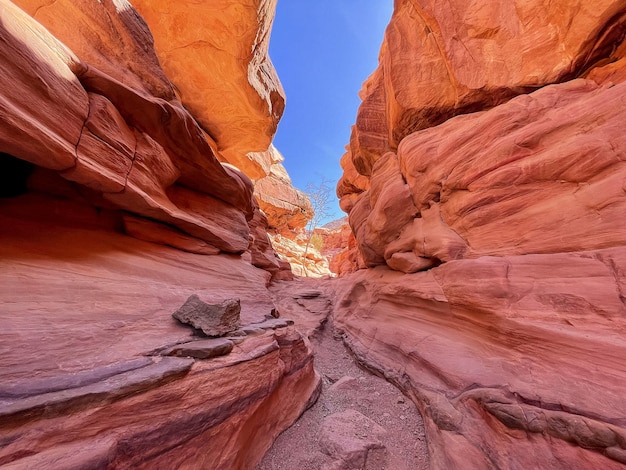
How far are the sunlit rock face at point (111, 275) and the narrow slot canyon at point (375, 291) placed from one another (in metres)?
0.03

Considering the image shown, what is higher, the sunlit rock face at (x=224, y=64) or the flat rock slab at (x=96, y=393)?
the sunlit rock face at (x=224, y=64)

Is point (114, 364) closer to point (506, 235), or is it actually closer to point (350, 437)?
point (350, 437)

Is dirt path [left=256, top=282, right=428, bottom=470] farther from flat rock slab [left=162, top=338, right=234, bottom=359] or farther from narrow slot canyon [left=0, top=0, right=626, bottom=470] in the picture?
flat rock slab [left=162, top=338, right=234, bottom=359]

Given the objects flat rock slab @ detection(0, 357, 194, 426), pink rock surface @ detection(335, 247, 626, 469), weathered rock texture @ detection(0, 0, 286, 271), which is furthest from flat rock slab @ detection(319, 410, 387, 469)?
weathered rock texture @ detection(0, 0, 286, 271)

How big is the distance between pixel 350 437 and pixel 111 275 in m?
4.63

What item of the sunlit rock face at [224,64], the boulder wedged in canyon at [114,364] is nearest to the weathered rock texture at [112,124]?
the boulder wedged in canyon at [114,364]

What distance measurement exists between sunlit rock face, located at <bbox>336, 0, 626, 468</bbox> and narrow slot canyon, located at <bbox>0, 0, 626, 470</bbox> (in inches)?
1.3

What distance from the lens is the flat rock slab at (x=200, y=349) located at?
2922 mm

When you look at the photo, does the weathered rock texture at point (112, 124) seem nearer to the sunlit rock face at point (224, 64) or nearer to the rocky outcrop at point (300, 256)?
the sunlit rock face at point (224, 64)

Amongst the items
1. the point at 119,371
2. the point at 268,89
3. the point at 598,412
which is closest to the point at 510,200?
the point at 598,412

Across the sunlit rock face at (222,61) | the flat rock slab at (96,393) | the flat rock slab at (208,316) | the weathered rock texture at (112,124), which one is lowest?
the flat rock slab at (96,393)

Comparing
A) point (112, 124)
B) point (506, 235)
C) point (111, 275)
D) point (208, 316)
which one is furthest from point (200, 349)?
point (506, 235)

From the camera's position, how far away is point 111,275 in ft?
13.1

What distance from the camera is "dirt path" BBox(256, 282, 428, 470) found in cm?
305
